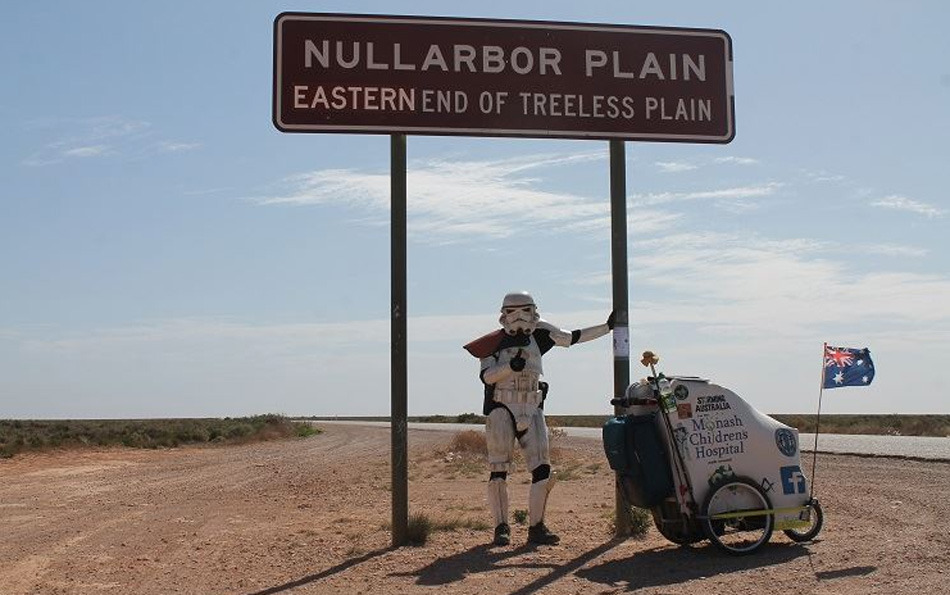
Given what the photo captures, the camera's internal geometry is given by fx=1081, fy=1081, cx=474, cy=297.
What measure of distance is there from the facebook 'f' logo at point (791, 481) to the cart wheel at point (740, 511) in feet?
0.79

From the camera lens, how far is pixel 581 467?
782 inches

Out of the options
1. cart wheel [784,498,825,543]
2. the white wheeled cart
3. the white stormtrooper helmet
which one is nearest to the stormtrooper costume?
the white stormtrooper helmet

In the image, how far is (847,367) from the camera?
8828 mm

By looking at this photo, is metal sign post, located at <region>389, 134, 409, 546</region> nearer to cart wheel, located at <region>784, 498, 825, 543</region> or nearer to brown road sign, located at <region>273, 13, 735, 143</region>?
brown road sign, located at <region>273, 13, 735, 143</region>

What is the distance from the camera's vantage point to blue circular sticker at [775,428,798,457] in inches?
338

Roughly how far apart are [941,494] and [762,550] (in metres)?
5.04

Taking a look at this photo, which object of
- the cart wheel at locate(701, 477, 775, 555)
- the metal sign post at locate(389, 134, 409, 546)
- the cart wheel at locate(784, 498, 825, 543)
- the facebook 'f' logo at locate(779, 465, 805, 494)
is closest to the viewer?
the cart wheel at locate(701, 477, 775, 555)

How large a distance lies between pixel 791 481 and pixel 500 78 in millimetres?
4350

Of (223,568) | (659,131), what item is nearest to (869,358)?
(659,131)

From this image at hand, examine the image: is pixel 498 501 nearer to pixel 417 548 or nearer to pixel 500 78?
pixel 417 548

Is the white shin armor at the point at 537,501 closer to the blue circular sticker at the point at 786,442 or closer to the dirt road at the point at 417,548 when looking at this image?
the dirt road at the point at 417,548

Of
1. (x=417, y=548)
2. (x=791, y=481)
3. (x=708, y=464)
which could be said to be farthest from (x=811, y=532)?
(x=417, y=548)

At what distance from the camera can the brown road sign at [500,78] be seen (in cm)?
962

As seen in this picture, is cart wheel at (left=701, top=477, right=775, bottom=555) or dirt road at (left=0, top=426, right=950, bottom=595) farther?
cart wheel at (left=701, top=477, right=775, bottom=555)
